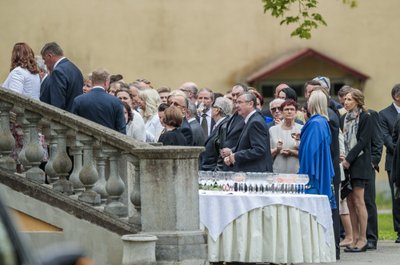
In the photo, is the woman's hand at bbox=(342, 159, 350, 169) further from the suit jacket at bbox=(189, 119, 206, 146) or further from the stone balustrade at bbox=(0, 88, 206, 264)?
the stone balustrade at bbox=(0, 88, 206, 264)

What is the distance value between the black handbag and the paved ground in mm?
696

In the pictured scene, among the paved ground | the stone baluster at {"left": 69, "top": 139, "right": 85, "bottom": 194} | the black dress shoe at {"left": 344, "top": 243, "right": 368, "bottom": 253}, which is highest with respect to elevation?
the stone baluster at {"left": 69, "top": 139, "right": 85, "bottom": 194}

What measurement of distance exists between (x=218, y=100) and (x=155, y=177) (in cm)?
509

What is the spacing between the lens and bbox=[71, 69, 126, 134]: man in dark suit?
1527cm

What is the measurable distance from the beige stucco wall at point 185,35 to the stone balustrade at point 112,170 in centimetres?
2049

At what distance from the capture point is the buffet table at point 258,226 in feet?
48.7

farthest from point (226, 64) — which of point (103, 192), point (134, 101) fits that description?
point (103, 192)

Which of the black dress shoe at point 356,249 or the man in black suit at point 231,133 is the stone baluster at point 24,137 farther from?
the black dress shoe at point 356,249

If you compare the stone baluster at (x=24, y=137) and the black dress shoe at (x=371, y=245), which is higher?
the stone baluster at (x=24, y=137)

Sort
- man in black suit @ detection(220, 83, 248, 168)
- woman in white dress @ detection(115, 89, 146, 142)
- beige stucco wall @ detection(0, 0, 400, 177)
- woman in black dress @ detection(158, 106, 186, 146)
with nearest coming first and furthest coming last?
1. woman in black dress @ detection(158, 106, 186, 146)
2. man in black suit @ detection(220, 83, 248, 168)
3. woman in white dress @ detection(115, 89, 146, 142)
4. beige stucco wall @ detection(0, 0, 400, 177)

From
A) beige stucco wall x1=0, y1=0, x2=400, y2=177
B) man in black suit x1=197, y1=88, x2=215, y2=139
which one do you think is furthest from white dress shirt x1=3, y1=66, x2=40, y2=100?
beige stucco wall x1=0, y1=0, x2=400, y2=177

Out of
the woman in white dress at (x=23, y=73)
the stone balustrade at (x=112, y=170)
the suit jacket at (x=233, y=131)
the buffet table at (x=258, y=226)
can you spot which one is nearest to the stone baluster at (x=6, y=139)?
the stone balustrade at (x=112, y=170)

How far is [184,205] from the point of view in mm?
13703

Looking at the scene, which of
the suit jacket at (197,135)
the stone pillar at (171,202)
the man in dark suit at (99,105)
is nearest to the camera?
the stone pillar at (171,202)
